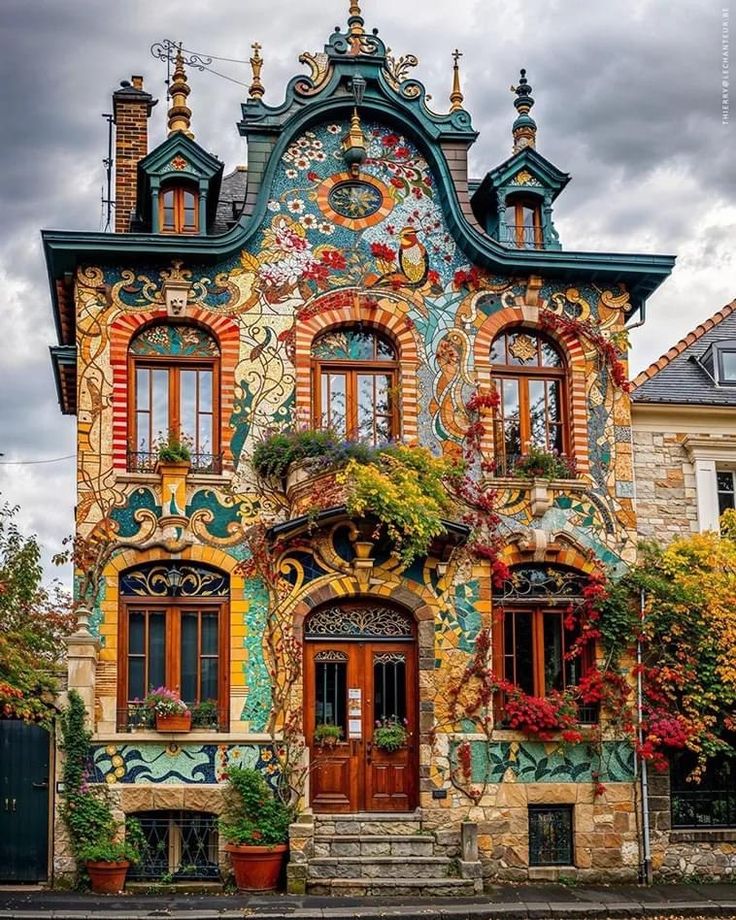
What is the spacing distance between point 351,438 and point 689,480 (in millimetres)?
5519

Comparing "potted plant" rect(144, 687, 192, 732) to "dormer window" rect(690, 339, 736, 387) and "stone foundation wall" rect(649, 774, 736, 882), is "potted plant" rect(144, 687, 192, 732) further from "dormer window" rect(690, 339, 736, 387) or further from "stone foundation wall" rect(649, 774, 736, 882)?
"dormer window" rect(690, 339, 736, 387)

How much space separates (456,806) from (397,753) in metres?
1.12

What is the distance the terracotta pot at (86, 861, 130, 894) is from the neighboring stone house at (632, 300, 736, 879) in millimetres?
7547

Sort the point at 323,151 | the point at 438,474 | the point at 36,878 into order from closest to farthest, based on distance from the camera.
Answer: the point at 36,878, the point at 438,474, the point at 323,151

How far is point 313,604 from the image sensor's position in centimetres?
1995

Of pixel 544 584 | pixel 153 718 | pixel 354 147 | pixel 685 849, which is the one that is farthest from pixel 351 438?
pixel 685 849

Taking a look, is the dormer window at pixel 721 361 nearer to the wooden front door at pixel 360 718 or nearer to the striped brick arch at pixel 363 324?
the striped brick arch at pixel 363 324

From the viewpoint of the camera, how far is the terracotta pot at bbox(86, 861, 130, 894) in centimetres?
1838

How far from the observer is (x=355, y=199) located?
2141 centimetres

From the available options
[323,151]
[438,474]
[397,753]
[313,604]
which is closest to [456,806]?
[397,753]

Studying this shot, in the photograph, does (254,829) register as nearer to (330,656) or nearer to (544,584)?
(330,656)

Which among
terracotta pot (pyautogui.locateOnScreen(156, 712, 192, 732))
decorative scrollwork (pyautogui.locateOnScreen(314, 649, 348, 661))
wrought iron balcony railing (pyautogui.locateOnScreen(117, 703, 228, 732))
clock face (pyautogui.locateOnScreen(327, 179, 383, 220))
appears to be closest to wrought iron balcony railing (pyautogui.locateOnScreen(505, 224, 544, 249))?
clock face (pyautogui.locateOnScreen(327, 179, 383, 220))

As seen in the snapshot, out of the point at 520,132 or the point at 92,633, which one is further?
the point at 520,132

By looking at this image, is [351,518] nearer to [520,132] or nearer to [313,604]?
[313,604]
